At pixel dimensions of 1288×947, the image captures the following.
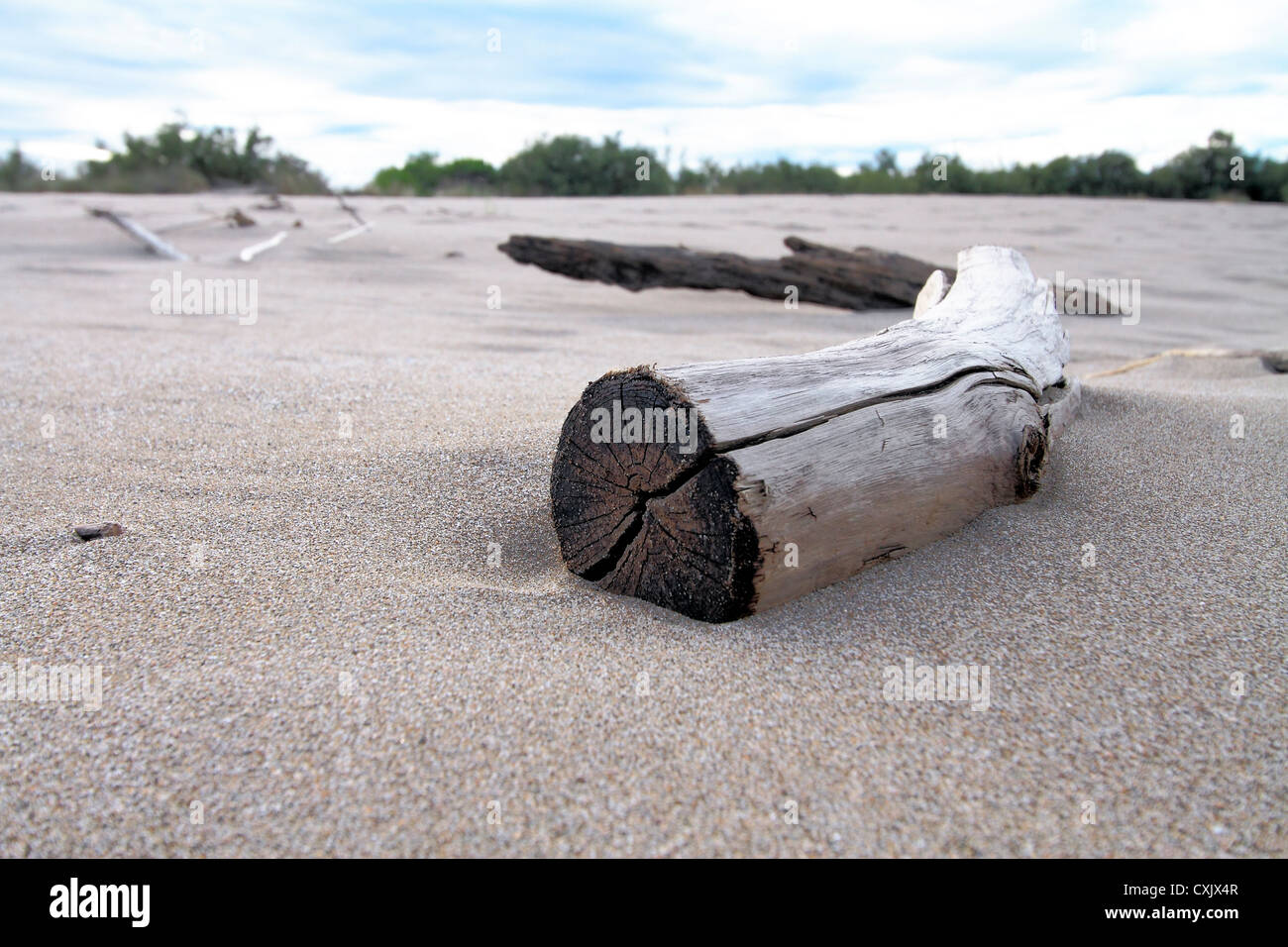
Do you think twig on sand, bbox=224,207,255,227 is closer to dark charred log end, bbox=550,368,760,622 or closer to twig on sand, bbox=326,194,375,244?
twig on sand, bbox=326,194,375,244

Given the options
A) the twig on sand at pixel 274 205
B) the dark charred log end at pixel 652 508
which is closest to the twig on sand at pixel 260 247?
the twig on sand at pixel 274 205

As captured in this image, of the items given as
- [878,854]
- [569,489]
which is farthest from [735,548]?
[878,854]

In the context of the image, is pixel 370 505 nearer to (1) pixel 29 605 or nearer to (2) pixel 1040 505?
(1) pixel 29 605

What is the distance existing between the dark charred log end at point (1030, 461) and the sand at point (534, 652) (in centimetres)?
9

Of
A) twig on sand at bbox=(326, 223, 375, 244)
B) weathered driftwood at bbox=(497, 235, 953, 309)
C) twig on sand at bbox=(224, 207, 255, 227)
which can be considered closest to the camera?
weathered driftwood at bbox=(497, 235, 953, 309)

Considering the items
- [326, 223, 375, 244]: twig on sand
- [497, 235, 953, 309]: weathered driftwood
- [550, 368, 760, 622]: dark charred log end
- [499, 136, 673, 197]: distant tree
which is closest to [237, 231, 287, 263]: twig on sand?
[326, 223, 375, 244]: twig on sand

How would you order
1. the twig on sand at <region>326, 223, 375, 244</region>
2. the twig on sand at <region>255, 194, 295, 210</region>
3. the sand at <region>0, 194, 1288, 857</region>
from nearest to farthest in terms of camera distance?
the sand at <region>0, 194, 1288, 857</region> < the twig on sand at <region>326, 223, 375, 244</region> < the twig on sand at <region>255, 194, 295, 210</region>

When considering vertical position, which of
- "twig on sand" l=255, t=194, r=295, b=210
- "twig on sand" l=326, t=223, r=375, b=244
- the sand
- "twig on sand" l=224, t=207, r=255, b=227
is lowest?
the sand

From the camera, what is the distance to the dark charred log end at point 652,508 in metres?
1.90

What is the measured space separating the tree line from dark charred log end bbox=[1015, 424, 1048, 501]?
15.8 m

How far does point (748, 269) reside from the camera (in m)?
6.58

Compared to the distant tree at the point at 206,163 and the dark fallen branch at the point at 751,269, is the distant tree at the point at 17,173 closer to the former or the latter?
the distant tree at the point at 206,163

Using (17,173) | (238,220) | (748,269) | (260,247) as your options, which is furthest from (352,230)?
(17,173)

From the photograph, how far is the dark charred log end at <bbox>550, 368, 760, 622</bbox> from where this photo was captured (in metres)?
1.90
